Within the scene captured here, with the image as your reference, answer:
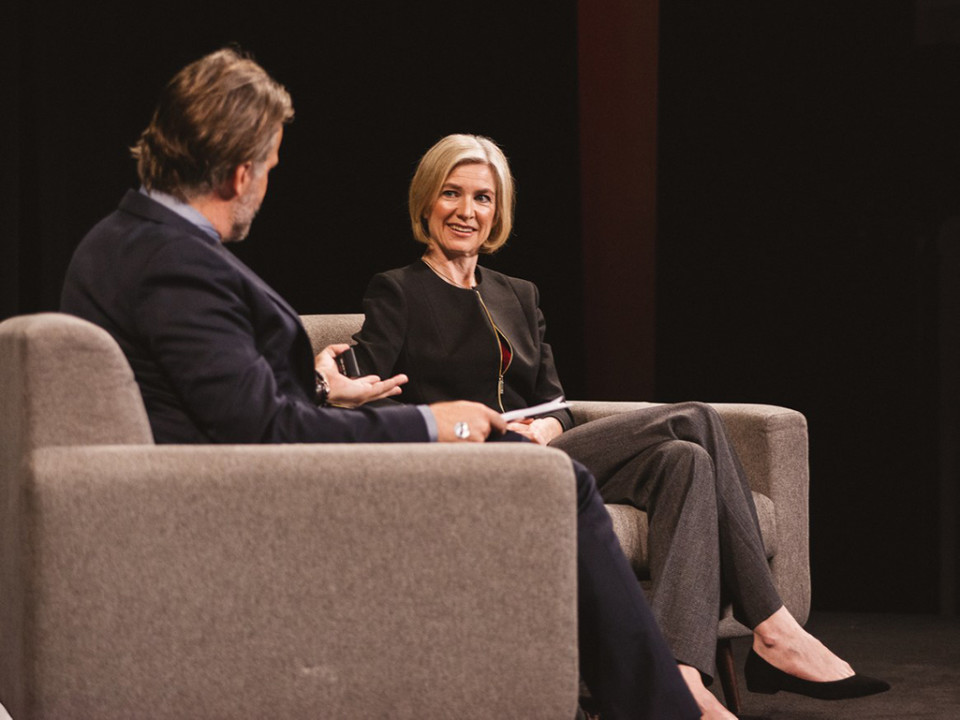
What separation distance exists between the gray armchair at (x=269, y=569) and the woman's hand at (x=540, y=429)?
110cm

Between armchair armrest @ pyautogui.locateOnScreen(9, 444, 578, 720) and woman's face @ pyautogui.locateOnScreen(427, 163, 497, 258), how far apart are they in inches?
57.3

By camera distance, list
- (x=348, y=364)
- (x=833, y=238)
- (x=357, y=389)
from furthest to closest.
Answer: (x=833, y=238) < (x=348, y=364) < (x=357, y=389)

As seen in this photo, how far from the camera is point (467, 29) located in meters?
4.12

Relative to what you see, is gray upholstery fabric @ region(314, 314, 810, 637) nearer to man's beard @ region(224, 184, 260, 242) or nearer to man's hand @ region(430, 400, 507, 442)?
man's hand @ region(430, 400, 507, 442)

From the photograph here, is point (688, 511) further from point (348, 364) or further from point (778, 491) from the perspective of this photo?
point (348, 364)

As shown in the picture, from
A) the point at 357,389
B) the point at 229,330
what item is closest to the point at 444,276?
the point at 357,389

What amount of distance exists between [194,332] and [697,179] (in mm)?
2745

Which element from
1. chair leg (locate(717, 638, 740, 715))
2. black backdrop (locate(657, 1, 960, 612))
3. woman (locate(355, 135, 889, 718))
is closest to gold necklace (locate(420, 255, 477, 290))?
woman (locate(355, 135, 889, 718))

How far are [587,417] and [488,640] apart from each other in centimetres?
148

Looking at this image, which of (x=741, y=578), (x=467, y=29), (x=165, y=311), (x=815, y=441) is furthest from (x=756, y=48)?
(x=165, y=311)

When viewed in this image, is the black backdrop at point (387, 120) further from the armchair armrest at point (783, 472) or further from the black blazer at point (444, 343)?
the armchair armrest at point (783, 472)

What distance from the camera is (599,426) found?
254cm

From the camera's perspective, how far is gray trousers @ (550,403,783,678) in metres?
2.20

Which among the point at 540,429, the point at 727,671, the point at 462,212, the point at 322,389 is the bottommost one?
the point at 727,671
